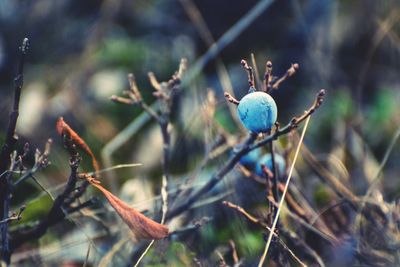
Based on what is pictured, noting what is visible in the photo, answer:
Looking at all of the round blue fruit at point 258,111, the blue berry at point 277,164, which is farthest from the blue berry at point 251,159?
the round blue fruit at point 258,111

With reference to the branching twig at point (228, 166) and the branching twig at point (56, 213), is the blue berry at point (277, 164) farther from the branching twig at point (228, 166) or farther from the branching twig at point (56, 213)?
the branching twig at point (56, 213)

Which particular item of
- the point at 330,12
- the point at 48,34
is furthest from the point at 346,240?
the point at 48,34

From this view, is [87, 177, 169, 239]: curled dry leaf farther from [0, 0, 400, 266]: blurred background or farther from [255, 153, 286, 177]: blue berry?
[0, 0, 400, 266]: blurred background

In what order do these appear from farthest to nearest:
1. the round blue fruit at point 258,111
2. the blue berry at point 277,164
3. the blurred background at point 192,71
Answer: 1. the blurred background at point 192,71
2. the blue berry at point 277,164
3. the round blue fruit at point 258,111

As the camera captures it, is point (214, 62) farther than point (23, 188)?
Yes

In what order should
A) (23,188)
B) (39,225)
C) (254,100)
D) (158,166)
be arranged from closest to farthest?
1. (254,100)
2. (39,225)
3. (23,188)
4. (158,166)

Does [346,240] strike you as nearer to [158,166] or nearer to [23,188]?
[158,166]

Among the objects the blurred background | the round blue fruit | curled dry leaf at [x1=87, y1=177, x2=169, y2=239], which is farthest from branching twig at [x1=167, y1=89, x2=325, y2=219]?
the blurred background
